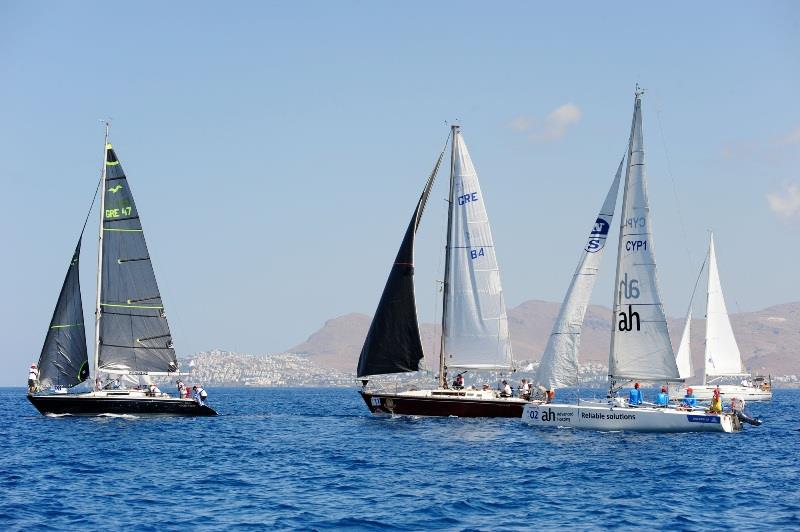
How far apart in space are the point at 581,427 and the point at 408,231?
15014mm

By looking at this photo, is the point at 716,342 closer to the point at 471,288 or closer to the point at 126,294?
the point at 471,288

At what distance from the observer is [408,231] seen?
183 ft

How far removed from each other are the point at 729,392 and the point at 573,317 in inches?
2065

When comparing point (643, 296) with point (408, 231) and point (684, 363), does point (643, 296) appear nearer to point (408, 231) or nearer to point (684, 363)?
point (408, 231)

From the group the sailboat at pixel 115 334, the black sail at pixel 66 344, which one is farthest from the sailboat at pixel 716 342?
the black sail at pixel 66 344

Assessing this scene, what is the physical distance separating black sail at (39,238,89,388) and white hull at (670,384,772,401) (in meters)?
49.7

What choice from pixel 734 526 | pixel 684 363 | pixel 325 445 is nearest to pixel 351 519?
pixel 734 526

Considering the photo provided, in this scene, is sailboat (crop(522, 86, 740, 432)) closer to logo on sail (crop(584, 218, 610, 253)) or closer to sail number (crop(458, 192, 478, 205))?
logo on sail (crop(584, 218, 610, 253))

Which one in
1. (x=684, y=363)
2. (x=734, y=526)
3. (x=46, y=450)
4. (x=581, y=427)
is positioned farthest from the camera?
(x=684, y=363)

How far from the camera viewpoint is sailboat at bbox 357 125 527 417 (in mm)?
55156

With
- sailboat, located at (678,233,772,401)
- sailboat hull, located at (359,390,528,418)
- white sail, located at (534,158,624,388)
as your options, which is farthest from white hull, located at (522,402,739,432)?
sailboat, located at (678,233,772,401)

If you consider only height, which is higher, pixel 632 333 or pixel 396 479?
pixel 632 333

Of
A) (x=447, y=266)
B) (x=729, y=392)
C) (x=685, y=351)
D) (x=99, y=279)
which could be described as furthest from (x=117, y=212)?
(x=729, y=392)

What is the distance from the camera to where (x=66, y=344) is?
175 feet
